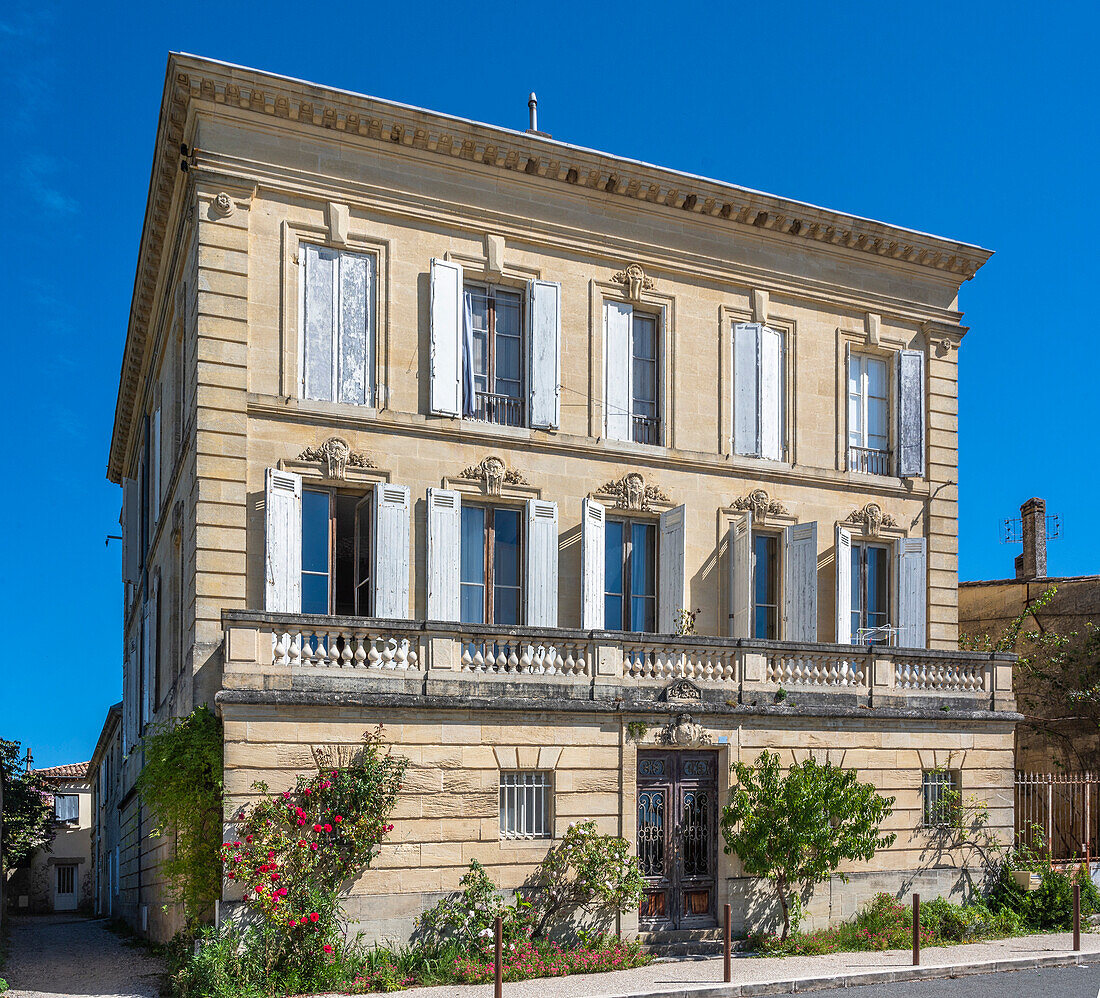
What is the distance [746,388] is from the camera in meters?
20.9

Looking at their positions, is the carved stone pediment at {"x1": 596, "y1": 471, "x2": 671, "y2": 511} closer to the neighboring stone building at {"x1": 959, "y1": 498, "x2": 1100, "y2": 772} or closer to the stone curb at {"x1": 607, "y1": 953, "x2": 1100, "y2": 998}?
the stone curb at {"x1": 607, "y1": 953, "x2": 1100, "y2": 998}

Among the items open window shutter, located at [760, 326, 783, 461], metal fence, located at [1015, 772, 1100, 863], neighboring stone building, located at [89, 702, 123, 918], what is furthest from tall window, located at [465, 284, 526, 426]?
neighboring stone building, located at [89, 702, 123, 918]

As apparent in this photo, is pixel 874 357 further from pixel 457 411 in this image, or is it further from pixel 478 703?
pixel 478 703

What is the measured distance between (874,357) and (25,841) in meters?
26.8

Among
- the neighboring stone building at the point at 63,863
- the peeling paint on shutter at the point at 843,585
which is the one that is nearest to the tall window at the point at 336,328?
the peeling paint on shutter at the point at 843,585

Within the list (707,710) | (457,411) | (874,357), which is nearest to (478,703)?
(707,710)

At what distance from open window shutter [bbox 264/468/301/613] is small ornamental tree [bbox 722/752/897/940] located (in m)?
6.60

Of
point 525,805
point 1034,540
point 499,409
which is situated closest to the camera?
point 525,805

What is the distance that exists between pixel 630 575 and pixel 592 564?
3.99ft

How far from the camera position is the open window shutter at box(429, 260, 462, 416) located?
60.2 feet

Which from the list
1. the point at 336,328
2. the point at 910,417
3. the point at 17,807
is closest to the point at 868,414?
the point at 910,417

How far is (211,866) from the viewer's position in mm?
14789

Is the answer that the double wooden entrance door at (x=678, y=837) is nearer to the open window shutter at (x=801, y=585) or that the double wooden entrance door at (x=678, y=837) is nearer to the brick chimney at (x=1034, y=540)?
the open window shutter at (x=801, y=585)

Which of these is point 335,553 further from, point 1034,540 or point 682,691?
point 1034,540
